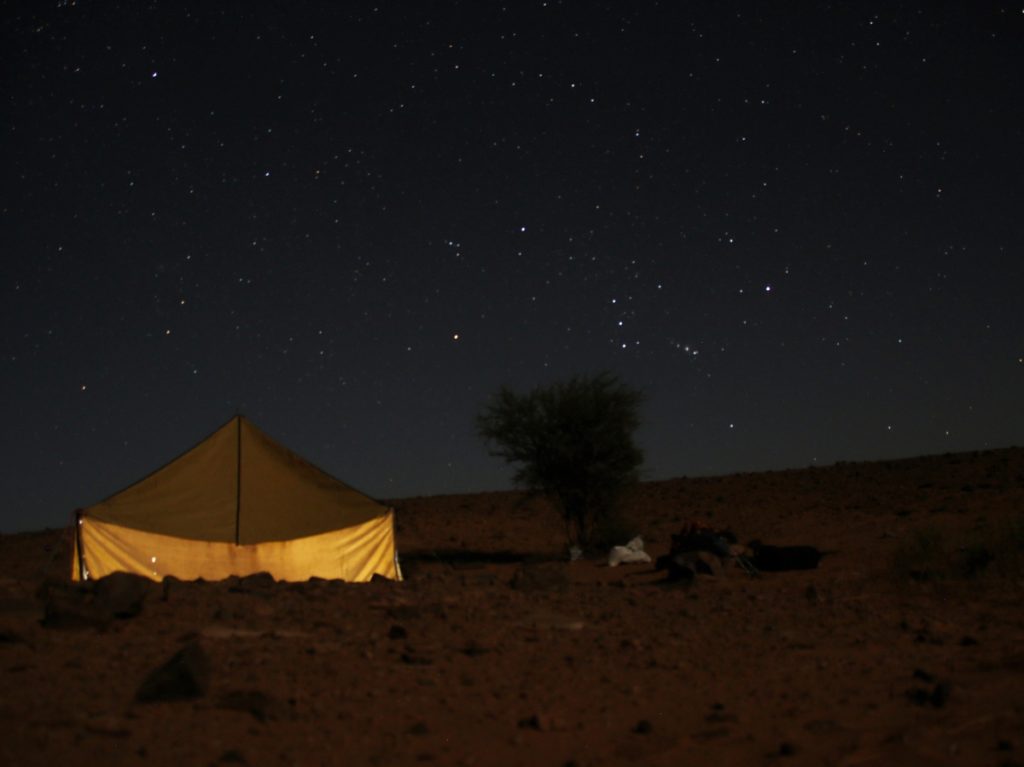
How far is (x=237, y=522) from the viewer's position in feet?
47.1

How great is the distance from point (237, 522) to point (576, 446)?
10050mm

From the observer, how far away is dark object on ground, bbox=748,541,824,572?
14.8 meters

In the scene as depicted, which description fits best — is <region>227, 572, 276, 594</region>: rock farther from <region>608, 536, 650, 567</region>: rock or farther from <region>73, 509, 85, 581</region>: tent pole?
<region>608, 536, 650, 567</region>: rock

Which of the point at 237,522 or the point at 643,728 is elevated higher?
the point at 237,522

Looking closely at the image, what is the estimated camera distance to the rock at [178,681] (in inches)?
207

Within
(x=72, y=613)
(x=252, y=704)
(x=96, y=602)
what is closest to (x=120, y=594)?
(x=96, y=602)

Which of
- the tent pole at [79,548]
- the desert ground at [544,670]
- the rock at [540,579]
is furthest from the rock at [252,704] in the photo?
the tent pole at [79,548]

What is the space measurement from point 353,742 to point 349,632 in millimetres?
3024

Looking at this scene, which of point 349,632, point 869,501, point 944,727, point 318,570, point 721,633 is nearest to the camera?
point 944,727

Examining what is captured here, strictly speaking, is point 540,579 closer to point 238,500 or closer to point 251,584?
point 251,584

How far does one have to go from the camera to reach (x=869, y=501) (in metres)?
28.8

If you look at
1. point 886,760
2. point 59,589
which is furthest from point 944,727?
point 59,589

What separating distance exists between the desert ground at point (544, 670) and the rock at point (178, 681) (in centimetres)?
2

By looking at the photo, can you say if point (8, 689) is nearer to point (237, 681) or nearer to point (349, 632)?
point (237, 681)
